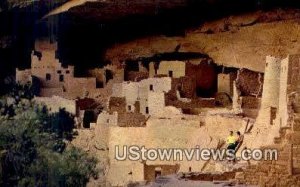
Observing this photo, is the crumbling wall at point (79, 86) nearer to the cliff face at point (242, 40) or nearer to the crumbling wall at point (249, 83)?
the cliff face at point (242, 40)

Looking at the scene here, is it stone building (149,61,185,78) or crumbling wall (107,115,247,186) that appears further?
stone building (149,61,185,78)

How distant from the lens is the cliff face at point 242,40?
14734 millimetres

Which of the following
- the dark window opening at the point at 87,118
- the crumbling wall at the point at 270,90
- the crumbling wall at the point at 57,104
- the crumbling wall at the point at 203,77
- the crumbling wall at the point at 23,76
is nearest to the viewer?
the crumbling wall at the point at 270,90

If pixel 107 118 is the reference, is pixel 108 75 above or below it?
above

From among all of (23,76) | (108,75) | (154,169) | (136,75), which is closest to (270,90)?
(154,169)

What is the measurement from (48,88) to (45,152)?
480cm

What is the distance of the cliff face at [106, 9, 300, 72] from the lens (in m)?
14.7

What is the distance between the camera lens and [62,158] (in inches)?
486

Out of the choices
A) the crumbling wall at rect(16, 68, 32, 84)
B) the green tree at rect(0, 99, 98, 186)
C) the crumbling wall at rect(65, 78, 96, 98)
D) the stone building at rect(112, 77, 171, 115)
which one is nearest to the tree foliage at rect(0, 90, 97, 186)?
the green tree at rect(0, 99, 98, 186)

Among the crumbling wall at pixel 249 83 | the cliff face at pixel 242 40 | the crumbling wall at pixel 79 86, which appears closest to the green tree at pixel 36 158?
the crumbling wall at pixel 79 86

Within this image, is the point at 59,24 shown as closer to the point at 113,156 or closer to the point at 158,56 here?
the point at 158,56

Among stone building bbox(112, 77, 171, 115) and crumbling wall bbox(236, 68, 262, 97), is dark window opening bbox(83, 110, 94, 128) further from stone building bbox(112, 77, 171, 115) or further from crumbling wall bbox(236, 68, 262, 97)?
crumbling wall bbox(236, 68, 262, 97)

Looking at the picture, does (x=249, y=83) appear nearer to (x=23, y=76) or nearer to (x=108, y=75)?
(x=108, y=75)

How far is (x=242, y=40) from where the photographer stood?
15.7 m
